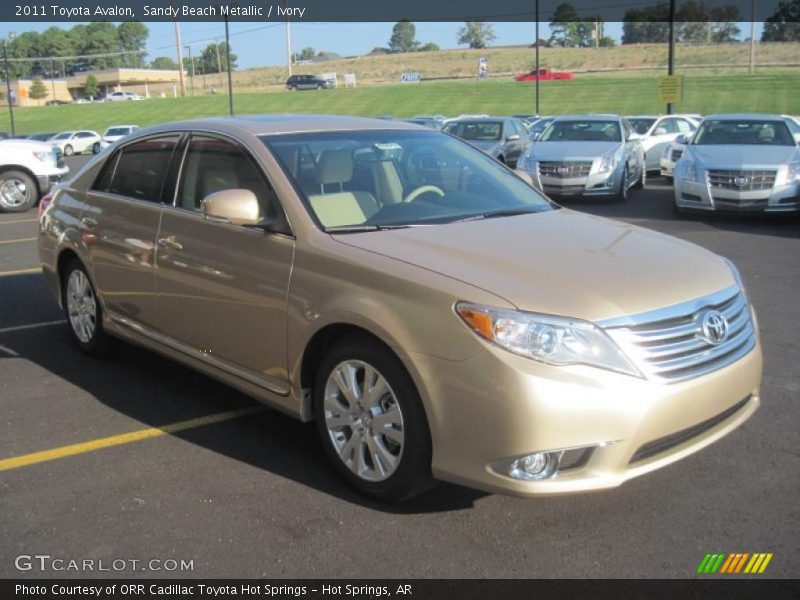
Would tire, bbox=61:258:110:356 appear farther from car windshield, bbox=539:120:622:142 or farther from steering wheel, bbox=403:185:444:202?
car windshield, bbox=539:120:622:142

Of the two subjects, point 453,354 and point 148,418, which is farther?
point 148,418

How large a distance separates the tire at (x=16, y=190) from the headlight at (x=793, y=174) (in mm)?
13086

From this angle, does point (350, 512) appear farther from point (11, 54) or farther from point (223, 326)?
point (11, 54)

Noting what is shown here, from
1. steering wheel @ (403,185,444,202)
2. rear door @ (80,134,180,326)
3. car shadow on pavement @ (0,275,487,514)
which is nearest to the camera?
car shadow on pavement @ (0,275,487,514)

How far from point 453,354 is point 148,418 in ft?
7.70

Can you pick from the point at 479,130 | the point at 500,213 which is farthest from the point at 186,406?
the point at 479,130

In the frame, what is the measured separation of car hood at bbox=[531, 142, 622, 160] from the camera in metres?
14.2

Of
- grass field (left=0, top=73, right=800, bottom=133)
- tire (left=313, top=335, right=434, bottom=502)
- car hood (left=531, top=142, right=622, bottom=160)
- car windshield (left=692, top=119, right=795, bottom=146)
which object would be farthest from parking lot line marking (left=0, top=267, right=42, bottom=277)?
grass field (left=0, top=73, right=800, bottom=133)

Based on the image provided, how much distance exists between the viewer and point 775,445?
4184 millimetres

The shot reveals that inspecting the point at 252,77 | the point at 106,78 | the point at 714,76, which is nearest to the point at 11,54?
the point at 106,78

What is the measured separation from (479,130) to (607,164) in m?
5.23

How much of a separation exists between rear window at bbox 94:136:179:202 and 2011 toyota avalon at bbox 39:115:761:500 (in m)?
0.02

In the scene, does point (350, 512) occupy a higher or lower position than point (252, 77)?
lower

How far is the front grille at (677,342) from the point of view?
3127 millimetres
